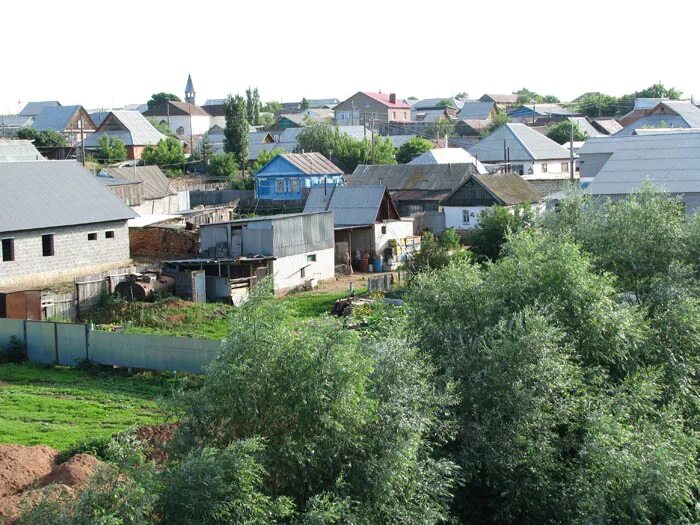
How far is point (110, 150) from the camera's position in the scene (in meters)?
76.1

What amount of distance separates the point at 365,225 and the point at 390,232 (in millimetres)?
1878

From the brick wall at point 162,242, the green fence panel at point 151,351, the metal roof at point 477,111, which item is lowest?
the green fence panel at point 151,351

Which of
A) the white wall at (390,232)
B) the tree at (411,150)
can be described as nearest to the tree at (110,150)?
the tree at (411,150)

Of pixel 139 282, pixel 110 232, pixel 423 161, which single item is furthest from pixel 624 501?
pixel 423 161

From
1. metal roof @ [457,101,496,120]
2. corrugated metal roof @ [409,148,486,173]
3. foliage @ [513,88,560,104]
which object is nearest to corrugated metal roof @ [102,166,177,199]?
corrugated metal roof @ [409,148,486,173]

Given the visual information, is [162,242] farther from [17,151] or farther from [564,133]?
[564,133]

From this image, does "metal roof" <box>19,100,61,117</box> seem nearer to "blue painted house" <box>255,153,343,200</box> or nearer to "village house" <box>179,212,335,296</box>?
"blue painted house" <box>255,153,343,200</box>

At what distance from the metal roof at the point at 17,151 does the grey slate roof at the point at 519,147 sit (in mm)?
32862

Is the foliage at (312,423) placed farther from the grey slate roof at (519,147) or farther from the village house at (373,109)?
the village house at (373,109)

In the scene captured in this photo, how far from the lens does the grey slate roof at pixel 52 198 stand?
3641cm

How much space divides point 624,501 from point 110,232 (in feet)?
97.3

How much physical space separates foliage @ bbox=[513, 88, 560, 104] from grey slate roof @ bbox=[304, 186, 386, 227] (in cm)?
10926

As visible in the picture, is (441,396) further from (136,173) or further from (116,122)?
(116,122)

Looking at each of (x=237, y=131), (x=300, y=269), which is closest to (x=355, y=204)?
(x=300, y=269)
